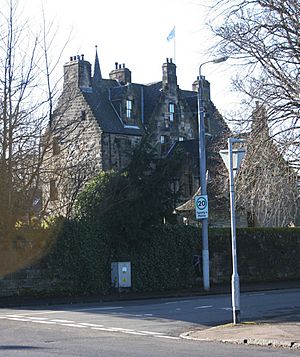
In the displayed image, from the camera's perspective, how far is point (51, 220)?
29672mm

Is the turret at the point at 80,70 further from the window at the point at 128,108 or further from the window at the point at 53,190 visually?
the window at the point at 53,190

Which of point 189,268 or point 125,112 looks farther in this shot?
point 125,112

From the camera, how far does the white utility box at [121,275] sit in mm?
30547

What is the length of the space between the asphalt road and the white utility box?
342cm

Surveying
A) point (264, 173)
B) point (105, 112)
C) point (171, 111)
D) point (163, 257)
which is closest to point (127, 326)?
point (264, 173)

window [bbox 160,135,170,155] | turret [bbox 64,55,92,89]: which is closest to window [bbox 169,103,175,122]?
window [bbox 160,135,170,155]

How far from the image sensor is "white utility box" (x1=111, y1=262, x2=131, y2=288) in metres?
30.5

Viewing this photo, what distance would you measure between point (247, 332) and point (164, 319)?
4.13 metres

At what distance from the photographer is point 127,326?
17984mm

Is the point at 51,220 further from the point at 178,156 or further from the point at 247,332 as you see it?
the point at 247,332

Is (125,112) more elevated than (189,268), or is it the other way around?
(125,112)

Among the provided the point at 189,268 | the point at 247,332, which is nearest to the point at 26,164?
the point at 189,268

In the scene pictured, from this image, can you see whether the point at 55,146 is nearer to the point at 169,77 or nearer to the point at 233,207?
the point at 233,207

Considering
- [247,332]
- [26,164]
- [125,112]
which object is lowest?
[247,332]
